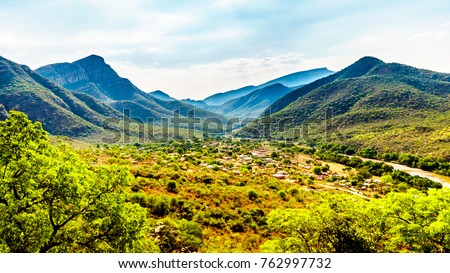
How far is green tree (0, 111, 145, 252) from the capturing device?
6.61 m

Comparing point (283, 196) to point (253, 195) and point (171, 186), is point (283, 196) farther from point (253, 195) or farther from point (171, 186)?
point (171, 186)

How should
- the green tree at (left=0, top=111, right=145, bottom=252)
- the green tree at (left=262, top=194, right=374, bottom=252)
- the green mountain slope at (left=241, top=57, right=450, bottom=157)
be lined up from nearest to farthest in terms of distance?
1. the green tree at (left=0, top=111, right=145, bottom=252)
2. the green tree at (left=262, top=194, right=374, bottom=252)
3. the green mountain slope at (left=241, top=57, right=450, bottom=157)

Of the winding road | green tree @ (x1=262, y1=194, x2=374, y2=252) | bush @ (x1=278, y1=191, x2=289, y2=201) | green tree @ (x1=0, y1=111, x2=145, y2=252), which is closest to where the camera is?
green tree @ (x1=0, y1=111, x2=145, y2=252)

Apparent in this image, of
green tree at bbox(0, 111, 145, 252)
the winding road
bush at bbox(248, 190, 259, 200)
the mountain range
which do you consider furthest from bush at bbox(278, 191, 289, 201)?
the mountain range

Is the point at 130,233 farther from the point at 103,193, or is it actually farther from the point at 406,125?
the point at 406,125

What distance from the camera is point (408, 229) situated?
8.60m

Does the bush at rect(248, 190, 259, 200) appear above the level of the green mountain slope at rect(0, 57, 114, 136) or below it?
below

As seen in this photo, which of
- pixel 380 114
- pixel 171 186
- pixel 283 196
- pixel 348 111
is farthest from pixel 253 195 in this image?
pixel 348 111

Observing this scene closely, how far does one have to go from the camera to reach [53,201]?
739 centimetres

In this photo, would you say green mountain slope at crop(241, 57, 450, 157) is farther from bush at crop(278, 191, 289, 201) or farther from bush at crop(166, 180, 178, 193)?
bush at crop(166, 180, 178, 193)

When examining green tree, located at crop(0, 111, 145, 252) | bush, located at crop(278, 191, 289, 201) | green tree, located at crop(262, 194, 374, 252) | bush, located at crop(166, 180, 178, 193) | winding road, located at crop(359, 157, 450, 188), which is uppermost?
green tree, located at crop(0, 111, 145, 252)

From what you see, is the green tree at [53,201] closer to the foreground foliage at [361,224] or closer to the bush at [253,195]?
the foreground foliage at [361,224]

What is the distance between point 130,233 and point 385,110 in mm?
127864
